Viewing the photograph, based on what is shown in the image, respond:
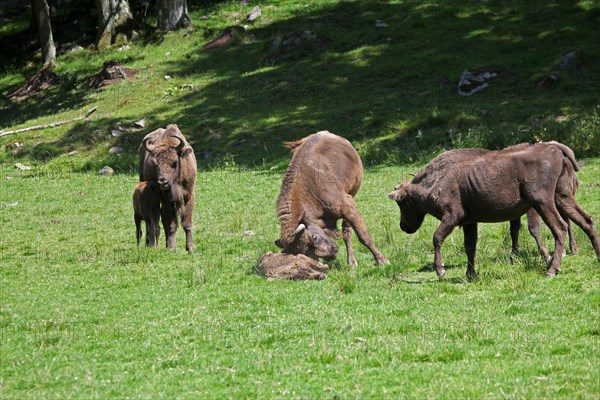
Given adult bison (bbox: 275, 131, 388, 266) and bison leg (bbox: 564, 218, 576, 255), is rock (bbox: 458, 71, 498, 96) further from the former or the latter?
bison leg (bbox: 564, 218, 576, 255)

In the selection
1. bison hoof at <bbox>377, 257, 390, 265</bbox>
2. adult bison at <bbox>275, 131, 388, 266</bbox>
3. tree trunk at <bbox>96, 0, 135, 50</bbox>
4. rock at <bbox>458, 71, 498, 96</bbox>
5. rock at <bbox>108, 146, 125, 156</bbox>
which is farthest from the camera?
tree trunk at <bbox>96, 0, 135, 50</bbox>

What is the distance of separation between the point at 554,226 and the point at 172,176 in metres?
7.19

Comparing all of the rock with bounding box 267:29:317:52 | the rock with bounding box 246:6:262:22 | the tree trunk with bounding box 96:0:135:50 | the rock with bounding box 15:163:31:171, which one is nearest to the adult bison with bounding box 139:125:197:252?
the rock with bounding box 15:163:31:171

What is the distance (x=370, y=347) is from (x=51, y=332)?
379 centimetres

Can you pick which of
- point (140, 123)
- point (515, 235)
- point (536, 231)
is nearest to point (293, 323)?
point (515, 235)

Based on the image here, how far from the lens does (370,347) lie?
31.9ft

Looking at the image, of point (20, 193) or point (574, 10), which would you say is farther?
point (574, 10)

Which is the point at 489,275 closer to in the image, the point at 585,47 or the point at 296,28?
the point at 585,47

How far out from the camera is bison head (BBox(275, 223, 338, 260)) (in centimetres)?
1412

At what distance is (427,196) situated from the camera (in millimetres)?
13586

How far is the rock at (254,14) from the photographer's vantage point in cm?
4034

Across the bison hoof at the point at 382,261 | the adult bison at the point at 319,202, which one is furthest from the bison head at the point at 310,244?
the bison hoof at the point at 382,261

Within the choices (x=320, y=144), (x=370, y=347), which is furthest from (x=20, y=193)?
(x=370, y=347)

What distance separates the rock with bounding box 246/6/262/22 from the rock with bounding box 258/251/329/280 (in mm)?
27475
